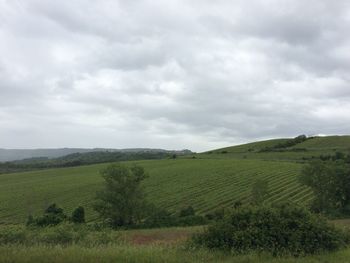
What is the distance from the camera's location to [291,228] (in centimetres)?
1182

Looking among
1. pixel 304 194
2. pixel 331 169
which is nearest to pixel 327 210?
pixel 331 169

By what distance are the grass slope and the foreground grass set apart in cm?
4539

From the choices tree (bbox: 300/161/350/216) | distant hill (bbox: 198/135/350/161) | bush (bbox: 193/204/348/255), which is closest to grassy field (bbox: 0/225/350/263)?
bush (bbox: 193/204/348/255)

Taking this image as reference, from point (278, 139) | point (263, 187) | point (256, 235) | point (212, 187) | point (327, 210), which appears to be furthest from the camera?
point (278, 139)

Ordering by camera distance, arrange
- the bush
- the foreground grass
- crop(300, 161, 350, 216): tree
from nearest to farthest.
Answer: the foreground grass < the bush < crop(300, 161, 350, 216): tree

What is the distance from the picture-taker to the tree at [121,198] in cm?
4984

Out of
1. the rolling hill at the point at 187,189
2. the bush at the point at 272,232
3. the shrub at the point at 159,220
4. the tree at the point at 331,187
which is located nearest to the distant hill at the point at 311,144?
the rolling hill at the point at 187,189

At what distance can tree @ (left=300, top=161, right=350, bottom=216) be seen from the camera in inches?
2010

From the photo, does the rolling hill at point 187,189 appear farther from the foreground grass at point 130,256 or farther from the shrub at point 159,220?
the foreground grass at point 130,256

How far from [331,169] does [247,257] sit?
45997 millimetres

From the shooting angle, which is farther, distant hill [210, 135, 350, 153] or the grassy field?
distant hill [210, 135, 350, 153]

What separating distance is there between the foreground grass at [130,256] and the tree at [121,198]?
40.1 metres

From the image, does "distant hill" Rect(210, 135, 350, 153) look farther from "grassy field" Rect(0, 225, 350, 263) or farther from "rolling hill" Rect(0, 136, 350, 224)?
"grassy field" Rect(0, 225, 350, 263)

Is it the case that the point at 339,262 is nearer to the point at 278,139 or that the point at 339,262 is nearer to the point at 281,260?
the point at 281,260
